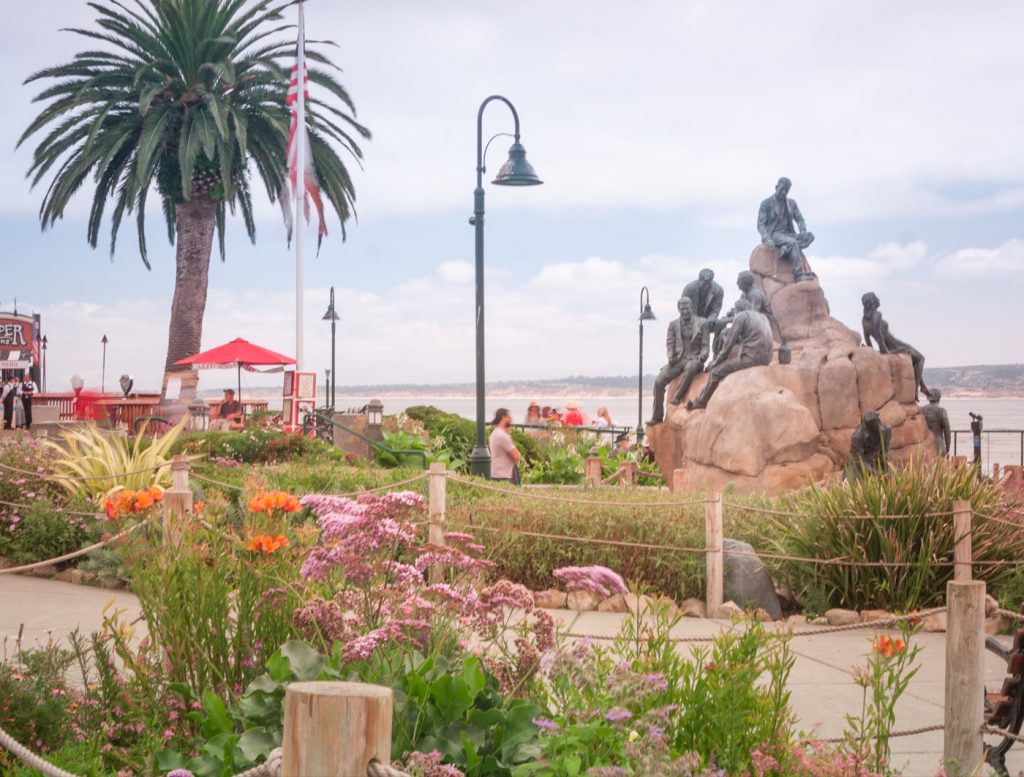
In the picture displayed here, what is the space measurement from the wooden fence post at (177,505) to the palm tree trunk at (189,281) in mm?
21909

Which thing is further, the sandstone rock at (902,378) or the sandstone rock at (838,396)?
the sandstone rock at (902,378)

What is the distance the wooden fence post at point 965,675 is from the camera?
15.2 feet

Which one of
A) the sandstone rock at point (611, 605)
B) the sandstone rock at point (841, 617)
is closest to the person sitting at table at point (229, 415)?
the sandstone rock at point (611, 605)

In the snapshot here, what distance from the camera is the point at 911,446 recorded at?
19562 mm

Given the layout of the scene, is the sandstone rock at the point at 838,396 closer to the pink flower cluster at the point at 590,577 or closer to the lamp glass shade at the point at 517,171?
the lamp glass shade at the point at 517,171

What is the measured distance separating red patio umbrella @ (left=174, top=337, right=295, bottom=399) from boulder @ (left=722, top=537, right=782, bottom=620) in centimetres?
1962

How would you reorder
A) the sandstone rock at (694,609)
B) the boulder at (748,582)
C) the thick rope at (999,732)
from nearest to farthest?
the thick rope at (999,732)
the sandstone rock at (694,609)
the boulder at (748,582)

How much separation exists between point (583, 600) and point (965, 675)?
5.20 m

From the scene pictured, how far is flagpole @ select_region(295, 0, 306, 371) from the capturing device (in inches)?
1017

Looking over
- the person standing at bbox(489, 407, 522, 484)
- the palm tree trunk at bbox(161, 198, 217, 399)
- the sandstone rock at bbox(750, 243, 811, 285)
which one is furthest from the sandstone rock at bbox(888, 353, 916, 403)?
the palm tree trunk at bbox(161, 198, 217, 399)

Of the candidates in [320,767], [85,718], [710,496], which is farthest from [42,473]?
[320,767]

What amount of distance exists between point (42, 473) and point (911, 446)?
556 inches

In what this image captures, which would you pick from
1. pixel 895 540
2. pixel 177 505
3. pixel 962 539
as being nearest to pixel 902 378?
pixel 895 540

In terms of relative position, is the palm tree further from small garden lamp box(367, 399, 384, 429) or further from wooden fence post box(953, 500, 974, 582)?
wooden fence post box(953, 500, 974, 582)
